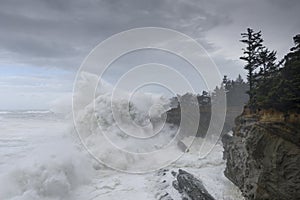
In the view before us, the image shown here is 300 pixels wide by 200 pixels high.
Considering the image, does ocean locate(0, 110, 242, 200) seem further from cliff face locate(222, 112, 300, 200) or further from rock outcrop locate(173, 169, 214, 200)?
cliff face locate(222, 112, 300, 200)

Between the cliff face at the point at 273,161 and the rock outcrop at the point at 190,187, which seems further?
the rock outcrop at the point at 190,187

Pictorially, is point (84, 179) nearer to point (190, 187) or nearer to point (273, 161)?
point (190, 187)

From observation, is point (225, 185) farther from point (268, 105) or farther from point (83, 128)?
point (83, 128)

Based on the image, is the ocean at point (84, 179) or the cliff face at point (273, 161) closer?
the cliff face at point (273, 161)

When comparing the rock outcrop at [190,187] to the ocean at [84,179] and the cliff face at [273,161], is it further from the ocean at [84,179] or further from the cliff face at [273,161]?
the cliff face at [273,161]

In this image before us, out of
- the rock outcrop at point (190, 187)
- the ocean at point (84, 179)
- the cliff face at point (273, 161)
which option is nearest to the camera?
the cliff face at point (273, 161)

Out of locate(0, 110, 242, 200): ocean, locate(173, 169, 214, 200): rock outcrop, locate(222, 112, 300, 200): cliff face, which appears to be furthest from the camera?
locate(0, 110, 242, 200): ocean

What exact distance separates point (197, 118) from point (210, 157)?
754 centimetres

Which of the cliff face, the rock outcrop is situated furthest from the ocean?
the cliff face

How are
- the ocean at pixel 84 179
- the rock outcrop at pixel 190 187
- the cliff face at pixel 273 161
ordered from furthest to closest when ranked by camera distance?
the ocean at pixel 84 179
the rock outcrop at pixel 190 187
the cliff face at pixel 273 161

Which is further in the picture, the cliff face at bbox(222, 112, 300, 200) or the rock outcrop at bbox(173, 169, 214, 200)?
the rock outcrop at bbox(173, 169, 214, 200)

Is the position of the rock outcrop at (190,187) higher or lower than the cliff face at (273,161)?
lower

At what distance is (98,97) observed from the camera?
1123 inches

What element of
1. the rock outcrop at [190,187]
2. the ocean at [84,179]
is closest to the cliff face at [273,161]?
the rock outcrop at [190,187]
